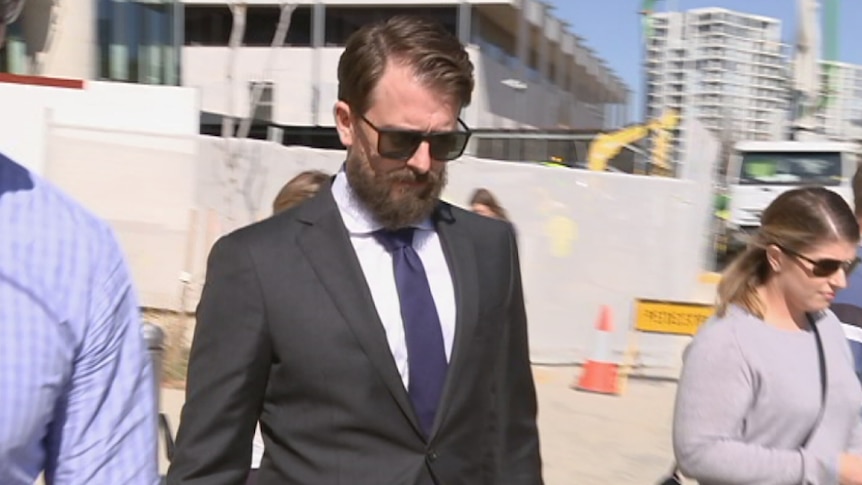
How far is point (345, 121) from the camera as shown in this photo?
2.17 meters

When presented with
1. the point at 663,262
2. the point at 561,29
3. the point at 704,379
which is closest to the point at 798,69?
the point at 561,29

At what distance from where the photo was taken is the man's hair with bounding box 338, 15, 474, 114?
2.05 metres

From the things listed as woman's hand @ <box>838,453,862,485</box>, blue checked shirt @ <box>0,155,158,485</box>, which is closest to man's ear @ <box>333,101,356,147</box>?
blue checked shirt @ <box>0,155,158,485</box>

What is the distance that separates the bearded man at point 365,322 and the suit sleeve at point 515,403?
4cm

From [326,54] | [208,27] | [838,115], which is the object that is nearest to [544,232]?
[326,54]

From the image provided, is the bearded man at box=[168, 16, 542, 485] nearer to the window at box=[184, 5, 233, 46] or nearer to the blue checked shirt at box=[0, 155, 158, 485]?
the blue checked shirt at box=[0, 155, 158, 485]

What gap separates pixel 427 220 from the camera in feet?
7.30

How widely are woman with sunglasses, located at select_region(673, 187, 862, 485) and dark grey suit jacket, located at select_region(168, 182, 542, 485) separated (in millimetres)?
765

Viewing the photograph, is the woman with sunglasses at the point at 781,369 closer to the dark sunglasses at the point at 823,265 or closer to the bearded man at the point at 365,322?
the dark sunglasses at the point at 823,265

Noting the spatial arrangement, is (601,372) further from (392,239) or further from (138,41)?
(138,41)

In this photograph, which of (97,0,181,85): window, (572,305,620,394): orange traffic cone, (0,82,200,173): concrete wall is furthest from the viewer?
(97,0,181,85): window

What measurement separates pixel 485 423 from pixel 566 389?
7.50 metres

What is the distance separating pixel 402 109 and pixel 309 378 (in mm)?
558

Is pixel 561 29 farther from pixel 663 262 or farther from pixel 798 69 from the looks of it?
pixel 663 262
